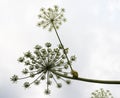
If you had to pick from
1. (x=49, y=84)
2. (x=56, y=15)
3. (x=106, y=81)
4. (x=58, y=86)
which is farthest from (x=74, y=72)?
(x=56, y=15)

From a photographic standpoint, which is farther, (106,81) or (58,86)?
(58,86)

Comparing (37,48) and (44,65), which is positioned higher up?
(37,48)

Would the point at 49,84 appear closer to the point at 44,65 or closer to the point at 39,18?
the point at 44,65

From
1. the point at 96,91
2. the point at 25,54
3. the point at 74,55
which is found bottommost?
the point at 96,91

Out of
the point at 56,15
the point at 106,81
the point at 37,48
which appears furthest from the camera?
the point at 56,15

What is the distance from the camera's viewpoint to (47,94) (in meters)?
17.5

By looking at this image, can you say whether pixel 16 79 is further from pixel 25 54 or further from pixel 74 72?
pixel 74 72

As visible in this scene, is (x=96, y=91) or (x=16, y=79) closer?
(x=16, y=79)

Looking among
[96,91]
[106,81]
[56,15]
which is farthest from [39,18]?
[106,81]

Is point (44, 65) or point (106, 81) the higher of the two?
point (44, 65)

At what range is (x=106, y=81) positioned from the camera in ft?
34.7

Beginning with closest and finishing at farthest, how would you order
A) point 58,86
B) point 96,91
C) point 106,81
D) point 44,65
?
1. point 106,81
2. point 44,65
3. point 58,86
4. point 96,91

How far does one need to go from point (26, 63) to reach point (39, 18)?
4066 millimetres

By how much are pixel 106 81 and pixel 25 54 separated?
6892 millimetres
